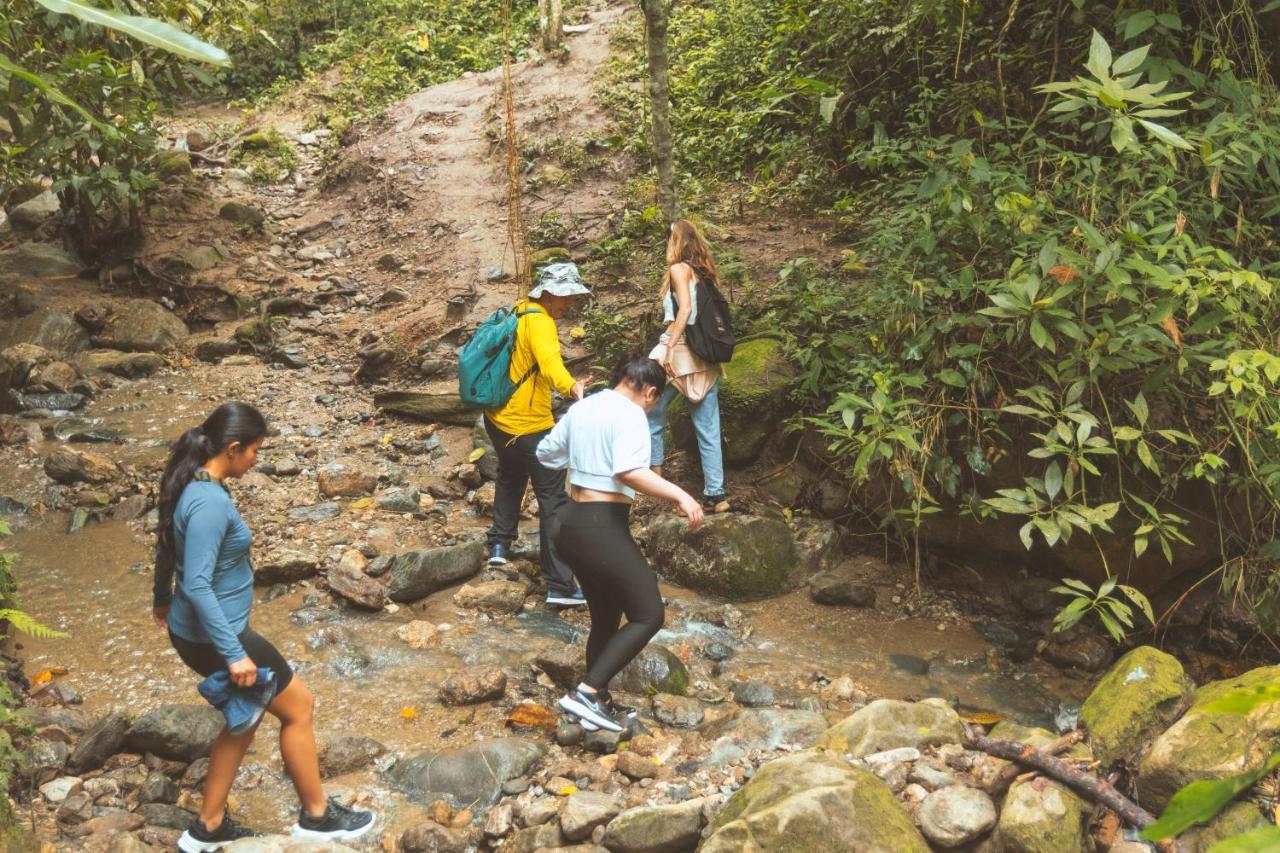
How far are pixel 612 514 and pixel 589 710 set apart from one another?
91 cm

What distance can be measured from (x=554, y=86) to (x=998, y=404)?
31.5 ft

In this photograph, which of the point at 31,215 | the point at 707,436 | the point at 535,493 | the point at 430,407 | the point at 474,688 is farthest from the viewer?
the point at 31,215

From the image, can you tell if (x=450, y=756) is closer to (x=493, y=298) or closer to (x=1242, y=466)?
(x=1242, y=466)

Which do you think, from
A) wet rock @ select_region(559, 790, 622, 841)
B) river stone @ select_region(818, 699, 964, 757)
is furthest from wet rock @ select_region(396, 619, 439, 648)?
river stone @ select_region(818, 699, 964, 757)

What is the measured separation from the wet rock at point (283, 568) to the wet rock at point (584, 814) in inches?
115

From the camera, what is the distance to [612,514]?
4340mm

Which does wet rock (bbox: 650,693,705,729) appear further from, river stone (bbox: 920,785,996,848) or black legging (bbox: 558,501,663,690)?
river stone (bbox: 920,785,996,848)

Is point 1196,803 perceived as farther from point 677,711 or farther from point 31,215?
point 31,215

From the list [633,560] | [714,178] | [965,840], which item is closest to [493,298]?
[714,178]

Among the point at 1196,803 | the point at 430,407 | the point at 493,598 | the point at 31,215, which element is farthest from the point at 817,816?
the point at 31,215

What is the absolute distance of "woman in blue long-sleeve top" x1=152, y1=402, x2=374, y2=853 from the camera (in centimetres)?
330

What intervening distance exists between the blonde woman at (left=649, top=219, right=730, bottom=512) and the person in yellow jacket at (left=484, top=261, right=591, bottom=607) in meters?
0.88

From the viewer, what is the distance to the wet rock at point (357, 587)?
5.77 meters

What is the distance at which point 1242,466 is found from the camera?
525cm
